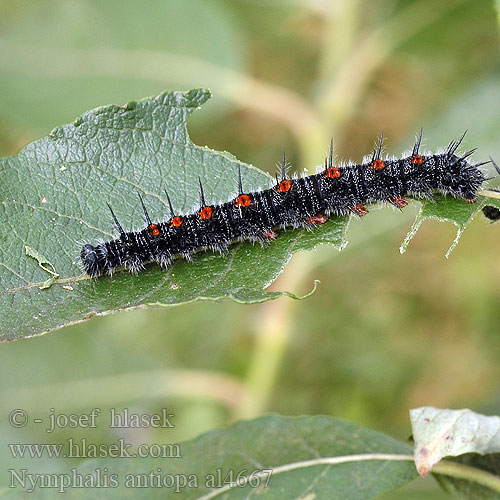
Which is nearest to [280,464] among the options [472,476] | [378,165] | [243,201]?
[472,476]

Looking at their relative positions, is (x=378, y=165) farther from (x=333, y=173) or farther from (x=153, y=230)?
(x=153, y=230)

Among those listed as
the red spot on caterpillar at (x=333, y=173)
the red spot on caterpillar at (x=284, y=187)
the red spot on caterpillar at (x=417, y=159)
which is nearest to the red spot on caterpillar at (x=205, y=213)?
the red spot on caterpillar at (x=284, y=187)

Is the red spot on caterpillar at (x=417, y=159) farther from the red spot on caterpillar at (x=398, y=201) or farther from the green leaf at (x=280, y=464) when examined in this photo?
the green leaf at (x=280, y=464)

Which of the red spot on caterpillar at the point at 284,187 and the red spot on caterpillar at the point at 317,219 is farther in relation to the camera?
the red spot on caterpillar at the point at 284,187

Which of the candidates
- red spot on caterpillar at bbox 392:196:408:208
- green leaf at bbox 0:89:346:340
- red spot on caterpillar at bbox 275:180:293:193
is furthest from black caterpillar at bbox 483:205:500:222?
red spot on caterpillar at bbox 275:180:293:193

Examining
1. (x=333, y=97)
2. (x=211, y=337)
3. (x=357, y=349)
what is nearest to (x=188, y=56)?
(x=333, y=97)

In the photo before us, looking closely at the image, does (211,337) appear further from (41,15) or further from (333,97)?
(41,15)
